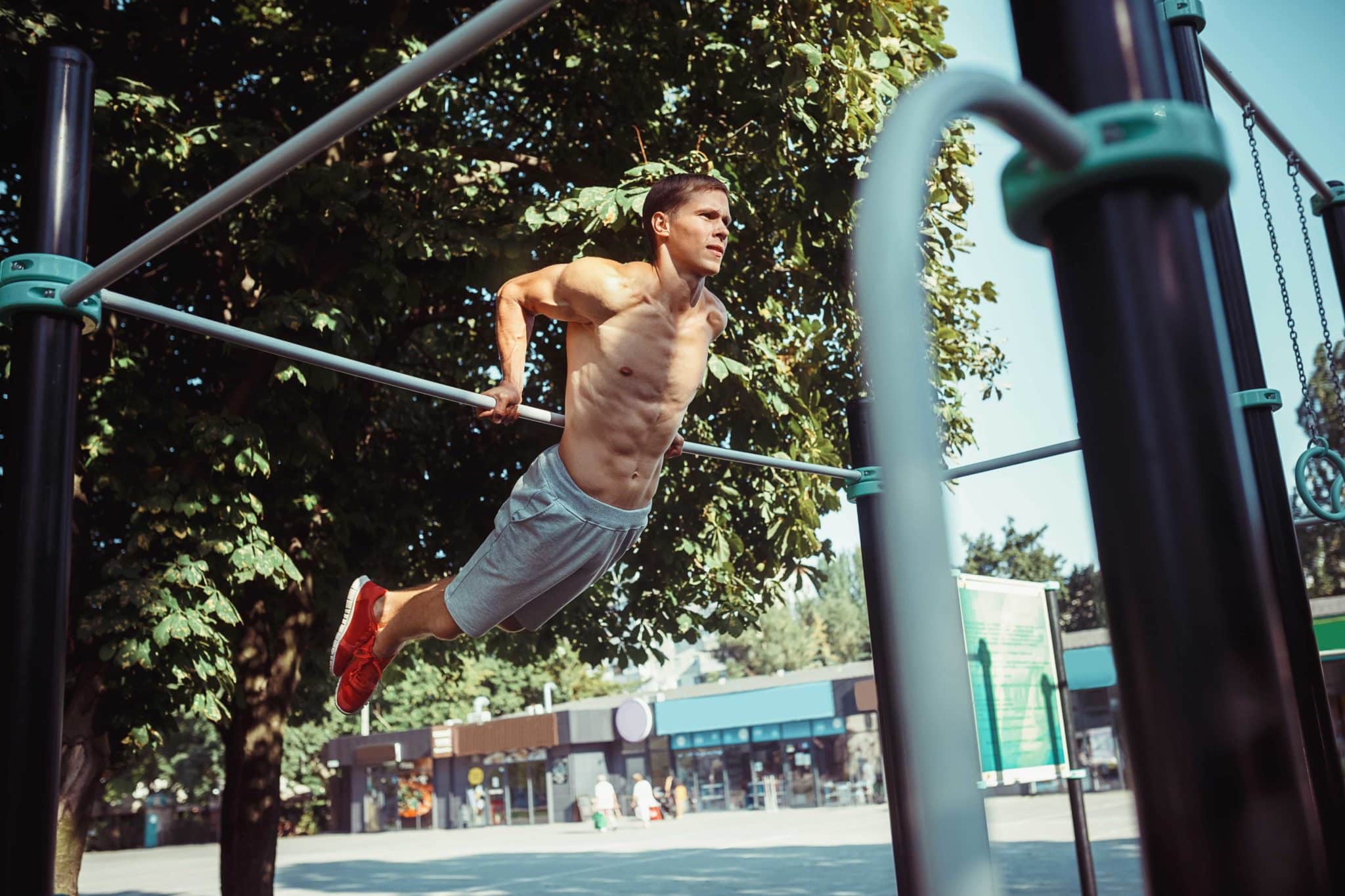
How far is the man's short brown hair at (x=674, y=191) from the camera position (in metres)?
3.52

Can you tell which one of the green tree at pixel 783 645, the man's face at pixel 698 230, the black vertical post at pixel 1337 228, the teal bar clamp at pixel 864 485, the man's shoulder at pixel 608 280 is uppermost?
the green tree at pixel 783 645

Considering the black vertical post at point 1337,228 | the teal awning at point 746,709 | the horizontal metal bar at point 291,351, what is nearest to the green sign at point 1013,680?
the black vertical post at point 1337,228

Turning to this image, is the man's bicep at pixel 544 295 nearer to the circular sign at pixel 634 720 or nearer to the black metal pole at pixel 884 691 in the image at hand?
the black metal pole at pixel 884 691

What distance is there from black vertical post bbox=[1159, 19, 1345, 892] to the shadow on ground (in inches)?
281

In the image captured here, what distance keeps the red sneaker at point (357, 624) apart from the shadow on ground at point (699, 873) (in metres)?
6.61

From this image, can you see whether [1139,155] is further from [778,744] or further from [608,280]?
[778,744]

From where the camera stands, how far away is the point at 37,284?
8.77 ft

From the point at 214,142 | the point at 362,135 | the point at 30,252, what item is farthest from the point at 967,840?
the point at 362,135

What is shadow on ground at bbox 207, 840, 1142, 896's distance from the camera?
1141cm

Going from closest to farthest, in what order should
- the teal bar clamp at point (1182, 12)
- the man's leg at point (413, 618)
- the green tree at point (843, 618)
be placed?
the teal bar clamp at point (1182, 12) → the man's leg at point (413, 618) → the green tree at point (843, 618)

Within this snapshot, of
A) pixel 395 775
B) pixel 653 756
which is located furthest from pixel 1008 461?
pixel 395 775

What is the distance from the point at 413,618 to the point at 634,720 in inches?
1219

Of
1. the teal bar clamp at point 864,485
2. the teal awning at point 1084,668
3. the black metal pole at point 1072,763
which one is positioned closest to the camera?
the teal bar clamp at point 864,485

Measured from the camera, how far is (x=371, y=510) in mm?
9422
